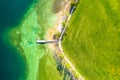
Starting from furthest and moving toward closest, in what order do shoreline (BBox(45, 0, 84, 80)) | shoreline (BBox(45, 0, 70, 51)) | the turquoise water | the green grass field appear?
1. the turquoise water
2. shoreline (BBox(45, 0, 70, 51))
3. shoreline (BBox(45, 0, 84, 80))
4. the green grass field

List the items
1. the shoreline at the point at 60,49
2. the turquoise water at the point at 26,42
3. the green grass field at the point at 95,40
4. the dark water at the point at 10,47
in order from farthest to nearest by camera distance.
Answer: the dark water at the point at 10,47
the turquoise water at the point at 26,42
the shoreline at the point at 60,49
the green grass field at the point at 95,40

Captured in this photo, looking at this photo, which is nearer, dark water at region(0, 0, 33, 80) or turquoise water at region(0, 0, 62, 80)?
turquoise water at region(0, 0, 62, 80)

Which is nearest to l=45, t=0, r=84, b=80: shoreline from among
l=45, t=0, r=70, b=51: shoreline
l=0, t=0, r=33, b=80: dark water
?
l=45, t=0, r=70, b=51: shoreline

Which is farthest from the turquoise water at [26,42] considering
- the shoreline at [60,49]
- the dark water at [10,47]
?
the shoreline at [60,49]

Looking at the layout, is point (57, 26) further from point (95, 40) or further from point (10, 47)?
point (10, 47)

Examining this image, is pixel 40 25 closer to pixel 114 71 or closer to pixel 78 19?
pixel 78 19

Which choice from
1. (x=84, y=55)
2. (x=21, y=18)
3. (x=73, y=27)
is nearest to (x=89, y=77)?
(x=84, y=55)

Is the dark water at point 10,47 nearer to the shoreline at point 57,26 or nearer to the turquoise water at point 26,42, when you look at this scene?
the turquoise water at point 26,42

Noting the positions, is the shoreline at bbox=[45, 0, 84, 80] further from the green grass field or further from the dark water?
the dark water

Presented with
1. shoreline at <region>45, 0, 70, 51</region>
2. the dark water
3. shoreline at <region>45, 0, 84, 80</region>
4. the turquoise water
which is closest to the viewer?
shoreline at <region>45, 0, 84, 80</region>
